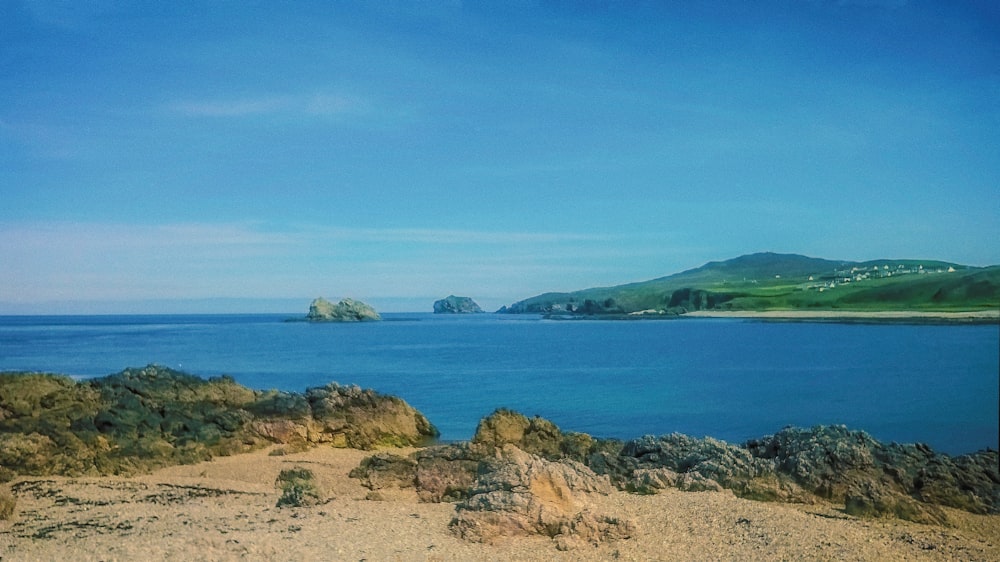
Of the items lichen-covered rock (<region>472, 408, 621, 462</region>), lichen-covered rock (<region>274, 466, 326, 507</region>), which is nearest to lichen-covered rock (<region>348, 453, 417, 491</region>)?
lichen-covered rock (<region>274, 466, 326, 507</region>)

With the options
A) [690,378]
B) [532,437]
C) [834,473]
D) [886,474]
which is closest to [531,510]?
[834,473]

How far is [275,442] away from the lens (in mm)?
18656

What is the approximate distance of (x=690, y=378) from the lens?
33.2 metres

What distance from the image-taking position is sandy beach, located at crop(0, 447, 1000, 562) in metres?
8.78

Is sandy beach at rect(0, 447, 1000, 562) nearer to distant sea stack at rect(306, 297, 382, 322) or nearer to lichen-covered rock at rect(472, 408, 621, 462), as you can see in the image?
lichen-covered rock at rect(472, 408, 621, 462)

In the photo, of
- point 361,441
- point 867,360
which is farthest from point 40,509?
point 867,360

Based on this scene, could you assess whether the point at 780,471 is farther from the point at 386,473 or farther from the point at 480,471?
the point at 386,473

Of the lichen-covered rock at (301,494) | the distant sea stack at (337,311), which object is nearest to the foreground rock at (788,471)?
the lichen-covered rock at (301,494)

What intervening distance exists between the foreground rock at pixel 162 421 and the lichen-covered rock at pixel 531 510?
835 centimetres

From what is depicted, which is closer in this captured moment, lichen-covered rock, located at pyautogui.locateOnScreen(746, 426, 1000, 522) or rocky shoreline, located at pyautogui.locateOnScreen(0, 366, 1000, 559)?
rocky shoreline, located at pyautogui.locateOnScreen(0, 366, 1000, 559)

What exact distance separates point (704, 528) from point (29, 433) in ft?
44.5

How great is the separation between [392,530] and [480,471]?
279 centimetres

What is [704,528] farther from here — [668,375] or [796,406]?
[668,375]

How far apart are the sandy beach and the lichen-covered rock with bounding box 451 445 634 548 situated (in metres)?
0.16
